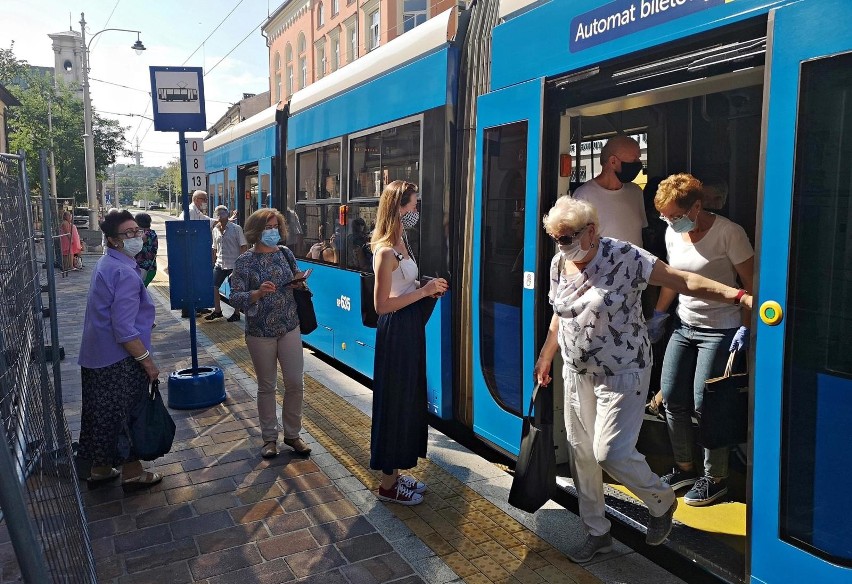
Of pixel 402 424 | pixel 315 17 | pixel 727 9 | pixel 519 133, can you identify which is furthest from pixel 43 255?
pixel 315 17

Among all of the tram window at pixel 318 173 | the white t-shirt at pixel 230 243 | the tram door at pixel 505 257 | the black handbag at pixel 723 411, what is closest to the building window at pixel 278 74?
the white t-shirt at pixel 230 243

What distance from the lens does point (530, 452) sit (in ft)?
11.2

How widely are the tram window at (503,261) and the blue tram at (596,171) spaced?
0.01 metres

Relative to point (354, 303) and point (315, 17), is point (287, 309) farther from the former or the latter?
point (315, 17)

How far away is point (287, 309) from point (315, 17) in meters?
36.9

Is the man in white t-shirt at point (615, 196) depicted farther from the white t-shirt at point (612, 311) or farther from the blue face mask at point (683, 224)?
the white t-shirt at point (612, 311)

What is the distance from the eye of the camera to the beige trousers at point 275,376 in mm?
4691

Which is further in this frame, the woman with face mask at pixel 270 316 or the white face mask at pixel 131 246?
the woman with face mask at pixel 270 316

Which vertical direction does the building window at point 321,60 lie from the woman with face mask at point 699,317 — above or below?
above

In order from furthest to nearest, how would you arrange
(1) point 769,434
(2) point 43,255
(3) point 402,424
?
(2) point 43,255 → (3) point 402,424 → (1) point 769,434

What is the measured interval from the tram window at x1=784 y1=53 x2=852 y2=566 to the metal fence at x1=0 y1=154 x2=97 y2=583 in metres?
2.49

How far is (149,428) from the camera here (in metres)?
4.20

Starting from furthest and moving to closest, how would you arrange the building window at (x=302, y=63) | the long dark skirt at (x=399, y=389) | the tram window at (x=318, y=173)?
the building window at (x=302, y=63) → the tram window at (x=318, y=173) → the long dark skirt at (x=399, y=389)

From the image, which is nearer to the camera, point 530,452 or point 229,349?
point 530,452
